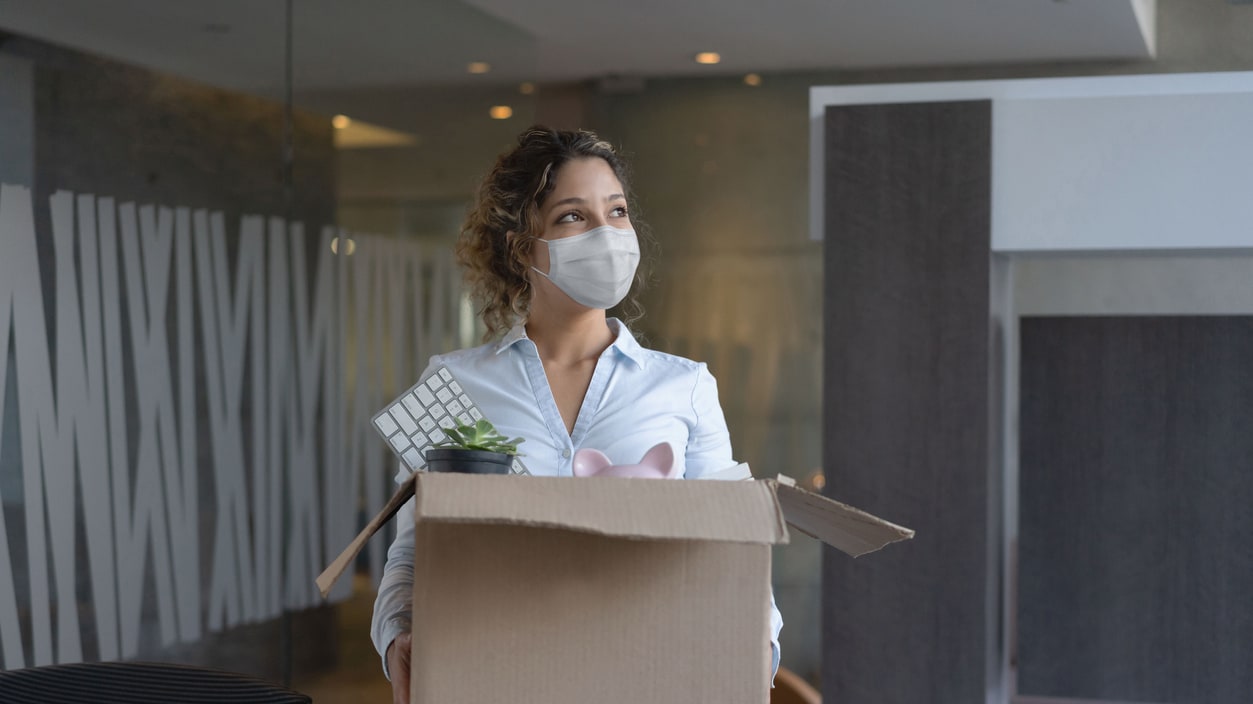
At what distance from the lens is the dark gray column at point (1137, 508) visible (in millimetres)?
3346

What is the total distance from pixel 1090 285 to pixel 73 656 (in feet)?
14.8

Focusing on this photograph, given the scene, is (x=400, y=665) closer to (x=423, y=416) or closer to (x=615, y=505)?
(x=423, y=416)

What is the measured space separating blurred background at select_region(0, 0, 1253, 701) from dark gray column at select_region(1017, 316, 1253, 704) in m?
A: 1.98

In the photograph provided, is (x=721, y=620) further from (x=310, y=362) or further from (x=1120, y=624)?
(x=310, y=362)

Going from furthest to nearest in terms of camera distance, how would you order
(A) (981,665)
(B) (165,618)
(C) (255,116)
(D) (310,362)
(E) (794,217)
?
(E) (794,217), (D) (310,362), (C) (255,116), (B) (165,618), (A) (981,665)

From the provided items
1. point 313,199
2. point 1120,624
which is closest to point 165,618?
point 313,199

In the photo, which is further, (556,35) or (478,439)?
(556,35)

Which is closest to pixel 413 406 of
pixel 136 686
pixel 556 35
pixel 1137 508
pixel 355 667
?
pixel 136 686

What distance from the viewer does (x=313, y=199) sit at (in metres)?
4.53

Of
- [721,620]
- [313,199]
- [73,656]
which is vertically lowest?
[73,656]

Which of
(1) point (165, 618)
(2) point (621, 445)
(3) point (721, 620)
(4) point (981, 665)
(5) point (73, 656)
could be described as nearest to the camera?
(3) point (721, 620)

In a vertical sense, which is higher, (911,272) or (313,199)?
(313,199)

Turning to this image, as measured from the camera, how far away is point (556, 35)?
551 cm

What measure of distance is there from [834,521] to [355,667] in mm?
3834
